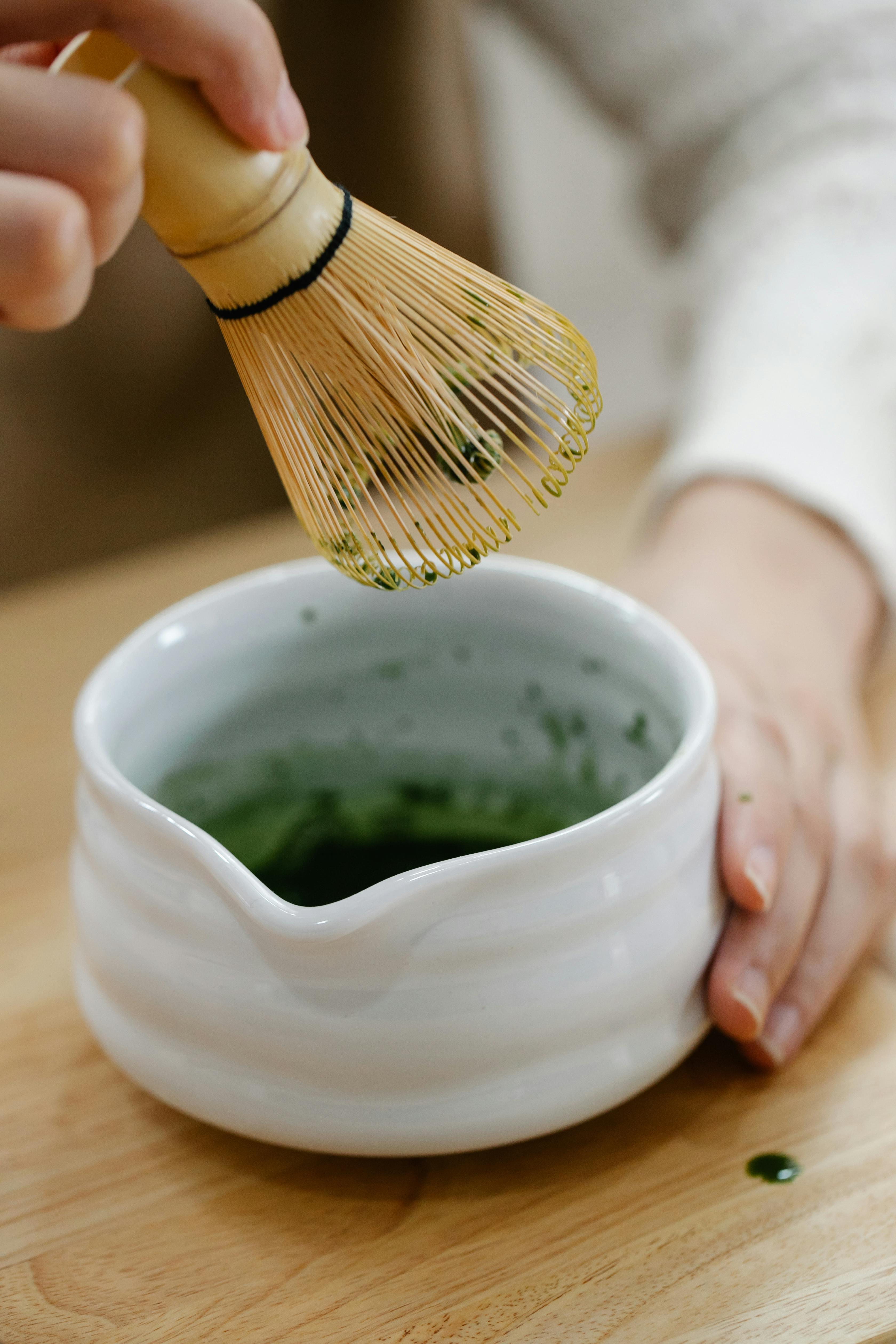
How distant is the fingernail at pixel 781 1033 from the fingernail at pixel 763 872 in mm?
36

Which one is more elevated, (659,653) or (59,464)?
(659,653)

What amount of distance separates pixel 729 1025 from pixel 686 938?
0.03 metres

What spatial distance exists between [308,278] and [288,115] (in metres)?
0.03

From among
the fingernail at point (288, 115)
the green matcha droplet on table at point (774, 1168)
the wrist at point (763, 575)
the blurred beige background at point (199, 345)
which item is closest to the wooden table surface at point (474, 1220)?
the green matcha droplet on table at point (774, 1168)

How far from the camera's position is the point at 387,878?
350 millimetres

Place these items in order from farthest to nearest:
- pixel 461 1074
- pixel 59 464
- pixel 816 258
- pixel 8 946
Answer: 1. pixel 59 464
2. pixel 816 258
3. pixel 8 946
4. pixel 461 1074

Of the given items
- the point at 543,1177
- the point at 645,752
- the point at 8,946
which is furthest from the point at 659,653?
the point at 8,946

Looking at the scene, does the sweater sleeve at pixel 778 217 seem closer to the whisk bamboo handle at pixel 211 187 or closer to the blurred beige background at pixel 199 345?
the blurred beige background at pixel 199 345

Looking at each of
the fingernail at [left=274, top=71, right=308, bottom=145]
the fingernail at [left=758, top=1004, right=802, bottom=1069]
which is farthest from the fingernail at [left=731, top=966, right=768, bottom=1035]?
the fingernail at [left=274, top=71, right=308, bottom=145]

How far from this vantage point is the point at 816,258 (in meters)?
0.67

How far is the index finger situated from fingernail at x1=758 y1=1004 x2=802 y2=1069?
0.28 meters

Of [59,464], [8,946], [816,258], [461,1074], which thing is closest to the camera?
[461,1074]

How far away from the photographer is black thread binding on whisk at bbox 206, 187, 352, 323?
0.28m

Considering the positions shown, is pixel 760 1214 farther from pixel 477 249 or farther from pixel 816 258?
pixel 477 249
